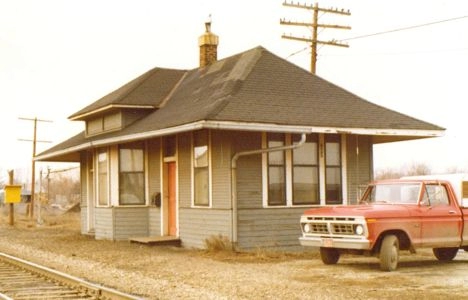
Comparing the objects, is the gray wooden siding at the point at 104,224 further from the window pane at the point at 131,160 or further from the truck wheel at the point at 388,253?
the truck wheel at the point at 388,253

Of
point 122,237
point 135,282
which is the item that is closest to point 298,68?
point 122,237

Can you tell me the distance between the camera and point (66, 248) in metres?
19.7

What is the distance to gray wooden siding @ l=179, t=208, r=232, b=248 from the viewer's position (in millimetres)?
17208

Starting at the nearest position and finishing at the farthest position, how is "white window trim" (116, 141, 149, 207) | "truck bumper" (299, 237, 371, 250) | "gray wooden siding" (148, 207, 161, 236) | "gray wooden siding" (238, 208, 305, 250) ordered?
"truck bumper" (299, 237, 371, 250), "gray wooden siding" (238, 208, 305, 250), "gray wooden siding" (148, 207, 161, 236), "white window trim" (116, 141, 149, 207)

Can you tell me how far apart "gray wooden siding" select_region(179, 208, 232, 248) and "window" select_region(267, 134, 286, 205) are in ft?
4.29

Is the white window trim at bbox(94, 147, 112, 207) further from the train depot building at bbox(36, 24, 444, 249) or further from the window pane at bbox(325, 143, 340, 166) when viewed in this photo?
the window pane at bbox(325, 143, 340, 166)

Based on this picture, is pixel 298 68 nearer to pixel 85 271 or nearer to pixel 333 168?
pixel 333 168

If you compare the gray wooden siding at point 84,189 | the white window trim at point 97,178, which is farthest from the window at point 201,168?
the gray wooden siding at point 84,189

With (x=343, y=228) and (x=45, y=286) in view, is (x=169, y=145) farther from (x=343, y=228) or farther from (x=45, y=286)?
(x=45, y=286)

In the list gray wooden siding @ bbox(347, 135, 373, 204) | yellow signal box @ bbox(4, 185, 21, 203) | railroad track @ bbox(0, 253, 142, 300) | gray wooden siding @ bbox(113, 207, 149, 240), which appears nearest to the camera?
railroad track @ bbox(0, 253, 142, 300)

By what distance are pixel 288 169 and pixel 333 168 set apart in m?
1.46

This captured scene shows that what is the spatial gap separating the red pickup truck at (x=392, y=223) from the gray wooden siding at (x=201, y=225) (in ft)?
10.1

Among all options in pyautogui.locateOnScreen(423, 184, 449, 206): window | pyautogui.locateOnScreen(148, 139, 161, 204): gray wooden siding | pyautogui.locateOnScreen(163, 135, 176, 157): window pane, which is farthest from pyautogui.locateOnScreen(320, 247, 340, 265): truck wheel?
pyautogui.locateOnScreen(148, 139, 161, 204): gray wooden siding

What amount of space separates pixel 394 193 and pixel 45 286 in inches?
283
